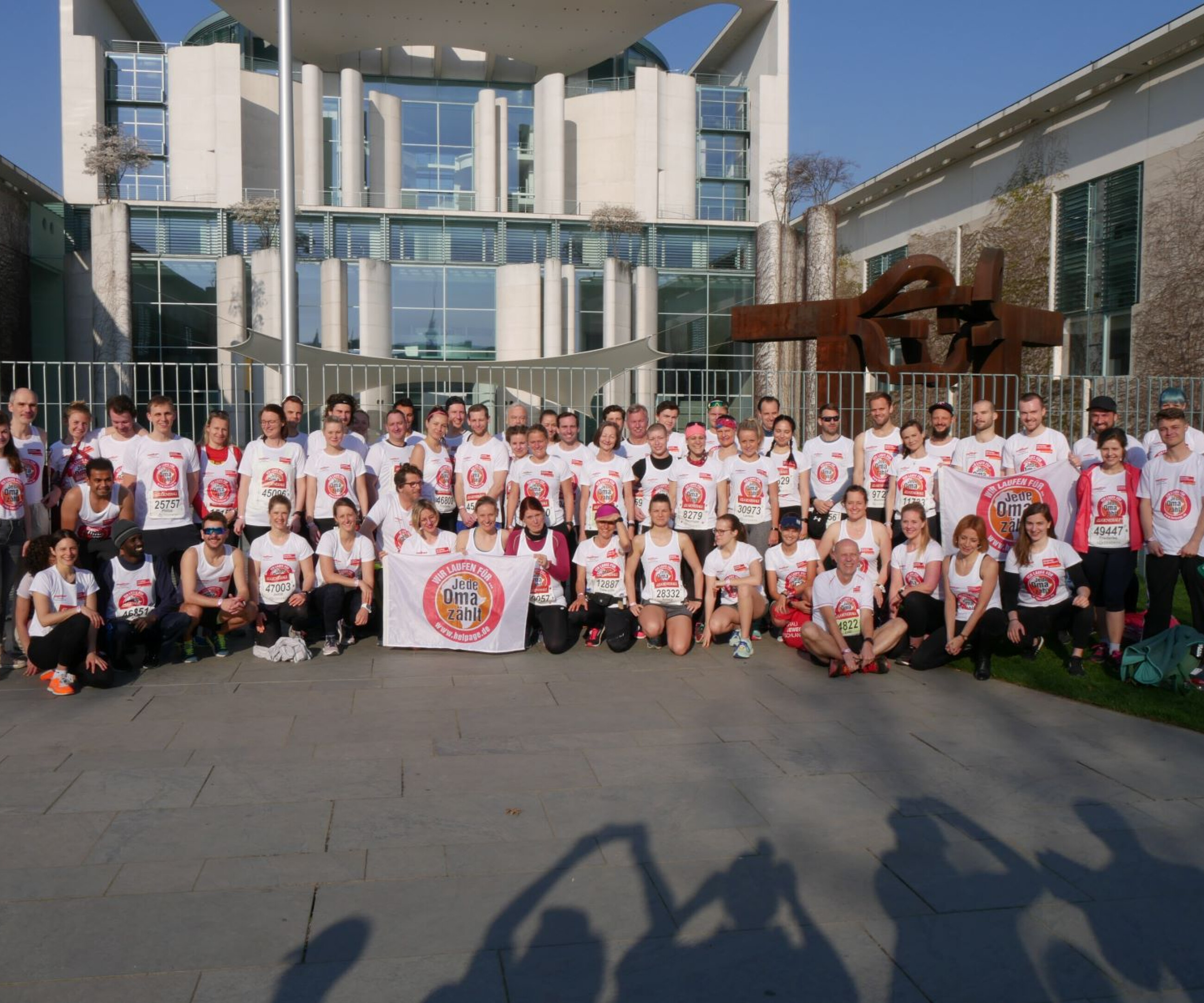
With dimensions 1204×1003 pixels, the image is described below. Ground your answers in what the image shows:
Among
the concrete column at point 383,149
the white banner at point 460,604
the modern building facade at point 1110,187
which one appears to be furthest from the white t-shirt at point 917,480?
the concrete column at point 383,149

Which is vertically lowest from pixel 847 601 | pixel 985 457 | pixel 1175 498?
pixel 847 601

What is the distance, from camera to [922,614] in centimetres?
819

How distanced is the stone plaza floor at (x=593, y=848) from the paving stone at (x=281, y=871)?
0.6 inches

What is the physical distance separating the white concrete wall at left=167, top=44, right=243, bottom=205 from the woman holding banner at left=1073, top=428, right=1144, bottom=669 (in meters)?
34.0

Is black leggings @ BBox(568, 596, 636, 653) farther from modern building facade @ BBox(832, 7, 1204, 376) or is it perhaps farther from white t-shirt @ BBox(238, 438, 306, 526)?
modern building facade @ BBox(832, 7, 1204, 376)

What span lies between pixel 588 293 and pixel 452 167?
8.02 metres

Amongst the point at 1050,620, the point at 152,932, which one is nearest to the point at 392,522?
the point at 1050,620

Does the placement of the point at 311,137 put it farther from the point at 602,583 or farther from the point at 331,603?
the point at 602,583

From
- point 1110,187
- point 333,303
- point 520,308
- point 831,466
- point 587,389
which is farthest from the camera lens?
point 520,308

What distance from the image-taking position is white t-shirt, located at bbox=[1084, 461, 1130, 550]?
795cm

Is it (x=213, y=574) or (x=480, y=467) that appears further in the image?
(x=480, y=467)

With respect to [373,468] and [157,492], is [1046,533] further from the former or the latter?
[157,492]

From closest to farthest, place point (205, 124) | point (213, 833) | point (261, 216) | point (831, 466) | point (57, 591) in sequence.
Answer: point (213, 833) → point (57, 591) → point (831, 466) → point (261, 216) → point (205, 124)

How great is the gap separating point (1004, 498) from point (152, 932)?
737cm
